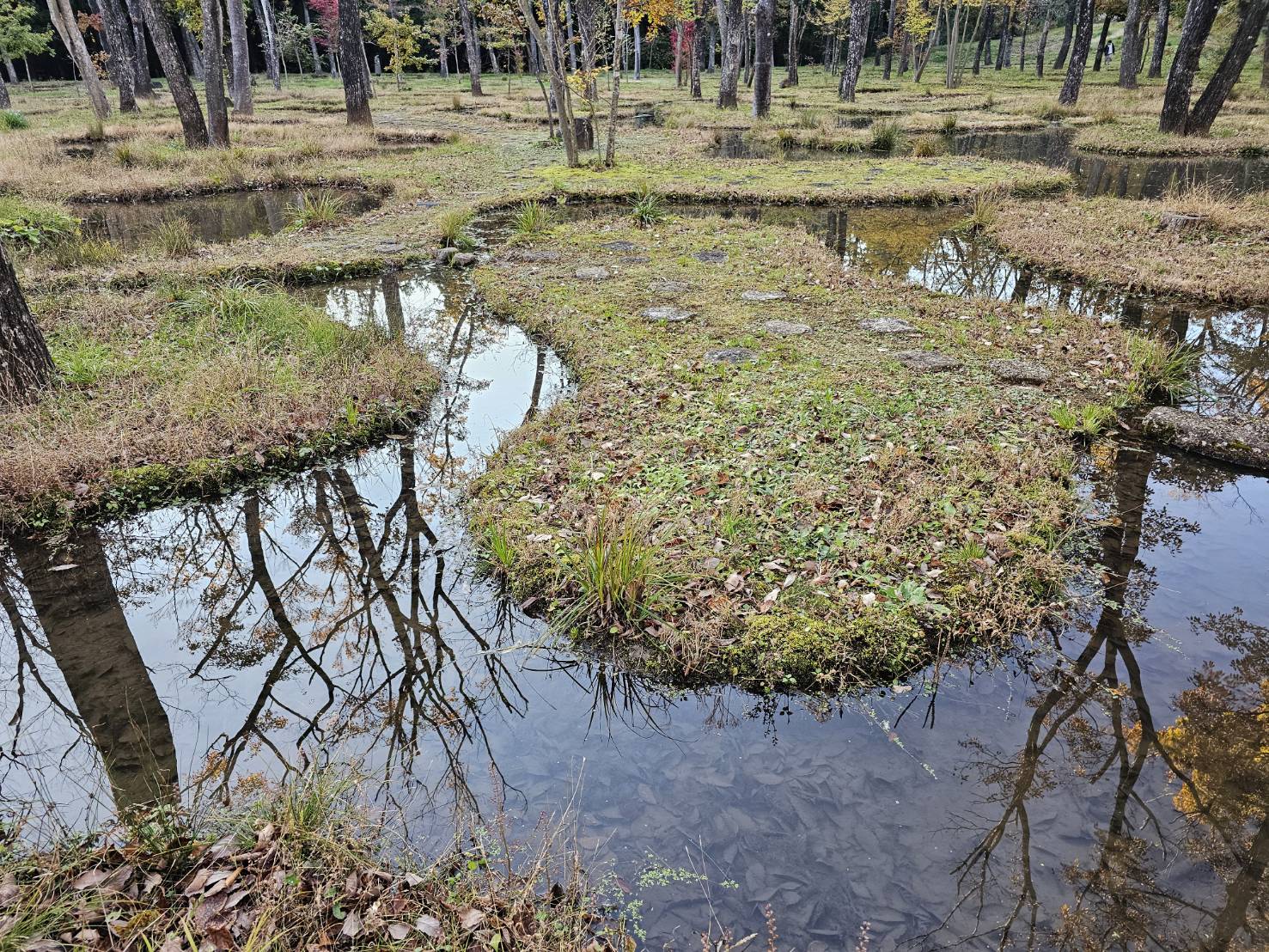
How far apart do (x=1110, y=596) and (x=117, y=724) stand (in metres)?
5.01

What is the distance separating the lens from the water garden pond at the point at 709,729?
253 centimetres

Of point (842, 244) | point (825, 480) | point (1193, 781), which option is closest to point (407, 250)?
point (842, 244)

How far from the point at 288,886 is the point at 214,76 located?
19677mm

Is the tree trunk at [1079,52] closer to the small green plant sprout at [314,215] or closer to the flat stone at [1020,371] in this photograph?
the flat stone at [1020,371]

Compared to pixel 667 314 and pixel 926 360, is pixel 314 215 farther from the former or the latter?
pixel 926 360

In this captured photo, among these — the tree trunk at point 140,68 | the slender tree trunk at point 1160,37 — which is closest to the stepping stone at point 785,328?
the tree trunk at point 140,68

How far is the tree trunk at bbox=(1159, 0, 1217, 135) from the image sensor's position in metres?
14.3

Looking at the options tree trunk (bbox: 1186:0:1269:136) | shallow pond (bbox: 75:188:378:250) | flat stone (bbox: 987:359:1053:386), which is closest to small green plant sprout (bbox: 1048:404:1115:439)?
flat stone (bbox: 987:359:1053:386)

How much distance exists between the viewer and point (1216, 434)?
520 cm

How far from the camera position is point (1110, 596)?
12.8 feet

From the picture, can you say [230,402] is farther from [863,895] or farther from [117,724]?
[863,895]

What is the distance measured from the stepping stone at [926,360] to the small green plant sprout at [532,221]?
6.33 m

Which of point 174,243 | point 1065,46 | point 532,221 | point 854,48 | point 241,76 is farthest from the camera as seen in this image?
point 1065,46

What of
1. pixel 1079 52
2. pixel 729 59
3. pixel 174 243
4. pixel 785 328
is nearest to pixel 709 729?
pixel 785 328
